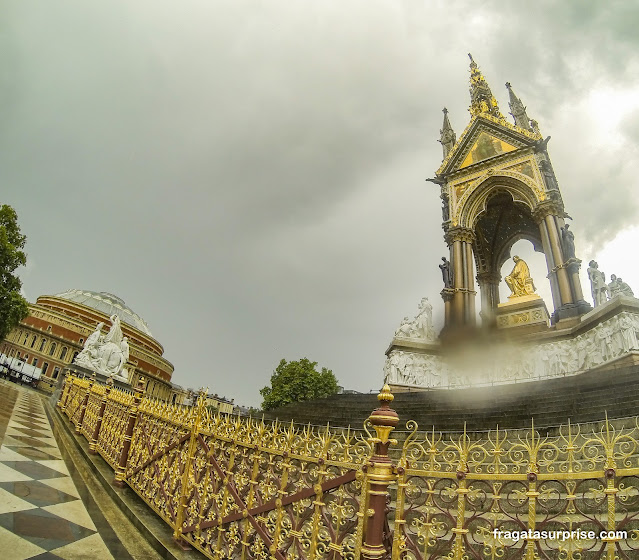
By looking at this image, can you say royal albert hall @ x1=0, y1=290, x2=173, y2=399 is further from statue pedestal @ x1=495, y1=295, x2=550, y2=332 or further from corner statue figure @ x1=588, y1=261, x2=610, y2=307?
corner statue figure @ x1=588, y1=261, x2=610, y2=307

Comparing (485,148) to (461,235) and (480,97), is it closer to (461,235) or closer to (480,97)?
(480,97)

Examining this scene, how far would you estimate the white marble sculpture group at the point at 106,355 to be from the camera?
1435cm

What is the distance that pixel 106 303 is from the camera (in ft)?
183

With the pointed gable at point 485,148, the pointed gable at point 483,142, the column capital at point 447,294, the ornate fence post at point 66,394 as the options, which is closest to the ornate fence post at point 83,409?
the ornate fence post at point 66,394

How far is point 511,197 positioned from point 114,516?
18445 mm

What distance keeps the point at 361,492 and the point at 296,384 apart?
31.7 m

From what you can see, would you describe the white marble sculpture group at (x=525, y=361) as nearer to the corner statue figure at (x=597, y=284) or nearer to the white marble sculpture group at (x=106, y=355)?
the corner statue figure at (x=597, y=284)

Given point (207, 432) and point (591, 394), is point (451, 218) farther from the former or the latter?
point (207, 432)

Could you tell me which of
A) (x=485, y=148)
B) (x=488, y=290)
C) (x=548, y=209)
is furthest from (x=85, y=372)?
(x=485, y=148)

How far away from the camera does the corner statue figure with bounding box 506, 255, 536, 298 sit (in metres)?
15.7

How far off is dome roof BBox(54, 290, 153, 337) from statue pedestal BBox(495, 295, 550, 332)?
51351mm

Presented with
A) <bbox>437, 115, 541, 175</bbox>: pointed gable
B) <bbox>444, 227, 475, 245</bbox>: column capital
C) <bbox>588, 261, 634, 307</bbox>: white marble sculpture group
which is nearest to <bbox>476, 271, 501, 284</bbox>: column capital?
<bbox>444, 227, 475, 245</bbox>: column capital

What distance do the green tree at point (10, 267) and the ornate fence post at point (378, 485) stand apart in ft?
68.4

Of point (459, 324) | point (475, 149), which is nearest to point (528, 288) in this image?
point (459, 324)
